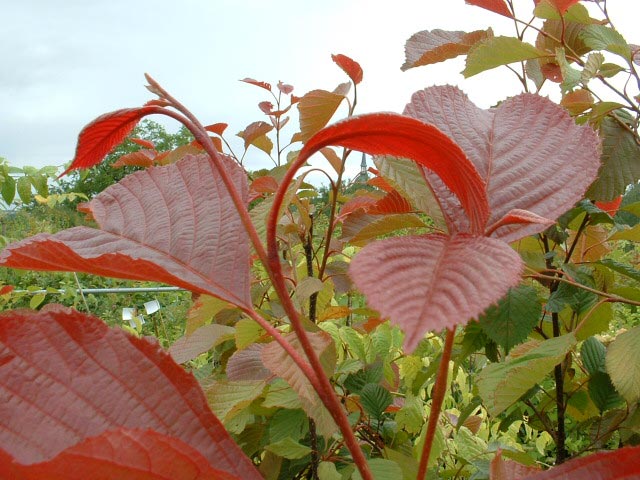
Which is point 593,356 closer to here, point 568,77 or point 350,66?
point 568,77

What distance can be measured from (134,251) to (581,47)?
944 millimetres

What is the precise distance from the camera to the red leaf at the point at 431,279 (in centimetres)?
24

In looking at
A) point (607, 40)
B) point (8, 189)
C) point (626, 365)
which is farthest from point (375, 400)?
point (8, 189)

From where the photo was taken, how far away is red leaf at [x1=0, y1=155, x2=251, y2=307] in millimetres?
402

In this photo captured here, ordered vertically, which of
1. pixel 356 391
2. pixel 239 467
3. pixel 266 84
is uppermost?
pixel 266 84

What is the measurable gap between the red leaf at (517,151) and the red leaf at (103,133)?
200 millimetres

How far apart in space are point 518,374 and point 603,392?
0.34m

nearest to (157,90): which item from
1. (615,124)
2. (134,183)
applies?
(134,183)

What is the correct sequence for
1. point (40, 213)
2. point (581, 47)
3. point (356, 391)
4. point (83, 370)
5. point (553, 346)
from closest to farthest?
point (83, 370) < point (553, 346) < point (581, 47) < point (356, 391) < point (40, 213)

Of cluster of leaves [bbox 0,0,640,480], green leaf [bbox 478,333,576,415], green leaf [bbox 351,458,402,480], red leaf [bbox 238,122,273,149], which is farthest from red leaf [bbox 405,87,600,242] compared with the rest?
red leaf [bbox 238,122,273,149]

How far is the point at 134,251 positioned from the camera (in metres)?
0.43

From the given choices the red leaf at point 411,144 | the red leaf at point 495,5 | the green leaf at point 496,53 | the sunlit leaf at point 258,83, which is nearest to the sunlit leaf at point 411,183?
the red leaf at point 411,144

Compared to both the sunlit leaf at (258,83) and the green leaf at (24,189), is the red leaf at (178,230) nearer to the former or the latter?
the sunlit leaf at (258,83)

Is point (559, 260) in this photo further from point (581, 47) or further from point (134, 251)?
point (134, 251)
